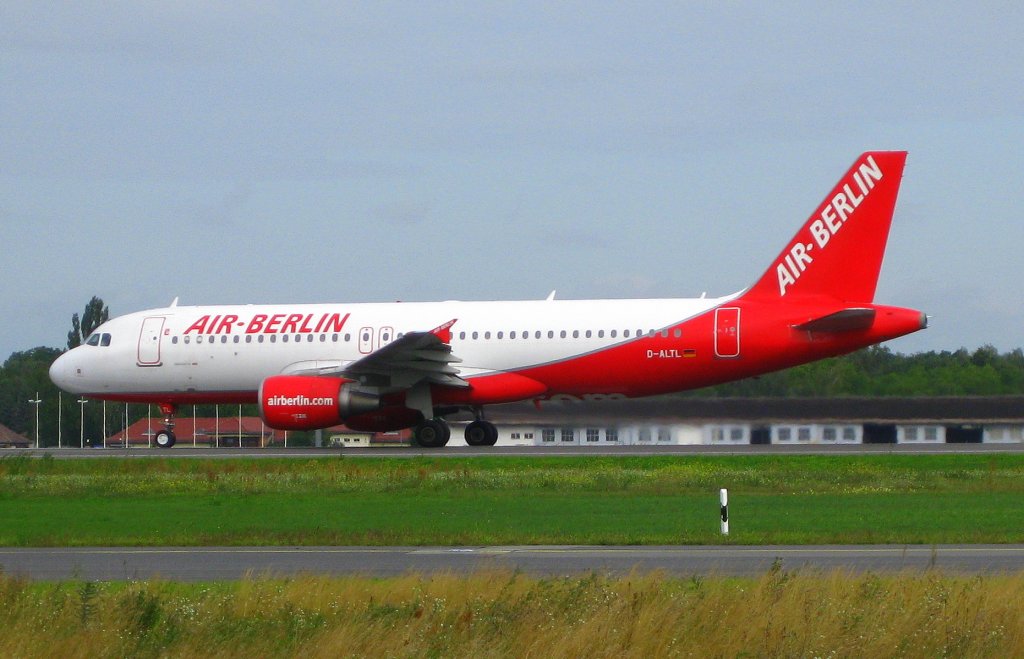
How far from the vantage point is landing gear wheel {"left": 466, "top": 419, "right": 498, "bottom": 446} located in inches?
1499

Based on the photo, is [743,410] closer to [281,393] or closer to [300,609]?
[281,393]

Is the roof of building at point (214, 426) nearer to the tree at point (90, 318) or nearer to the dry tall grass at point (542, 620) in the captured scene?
the tree at point (90, 318)

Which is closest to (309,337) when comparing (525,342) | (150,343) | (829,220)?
(150,343)

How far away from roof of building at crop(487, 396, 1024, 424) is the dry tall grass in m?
23.3

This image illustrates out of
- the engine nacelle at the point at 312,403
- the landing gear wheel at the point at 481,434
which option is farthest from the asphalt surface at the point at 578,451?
the engine nacelle at the point at 312,403

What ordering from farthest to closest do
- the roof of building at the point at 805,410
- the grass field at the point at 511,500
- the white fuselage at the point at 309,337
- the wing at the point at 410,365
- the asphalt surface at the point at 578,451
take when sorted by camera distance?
the white fuselage at the point at 309,337 < the wing at the point at 410,365 < the roof of building at the point at 805,410 < the asphalt surface at the point at 578,451 < the grass field at the point at 511,500

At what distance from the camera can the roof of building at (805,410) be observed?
34719 mm

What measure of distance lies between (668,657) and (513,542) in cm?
775

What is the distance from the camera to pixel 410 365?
3606 cm

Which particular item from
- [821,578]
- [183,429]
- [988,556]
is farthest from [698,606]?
[183,429]

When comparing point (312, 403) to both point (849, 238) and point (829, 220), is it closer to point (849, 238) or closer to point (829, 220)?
point (829, 220)

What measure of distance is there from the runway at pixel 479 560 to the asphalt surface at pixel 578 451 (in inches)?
603

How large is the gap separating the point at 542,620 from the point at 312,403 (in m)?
25.6

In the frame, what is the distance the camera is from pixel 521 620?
1084cm
